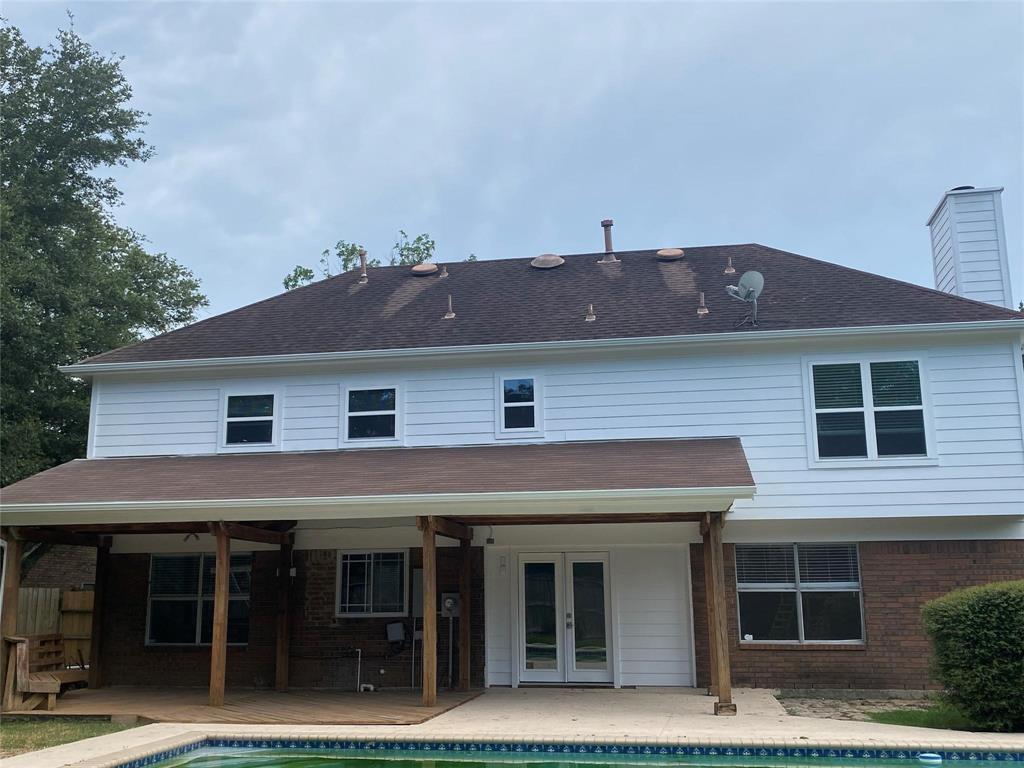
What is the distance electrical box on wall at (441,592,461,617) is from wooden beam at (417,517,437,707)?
246 cm

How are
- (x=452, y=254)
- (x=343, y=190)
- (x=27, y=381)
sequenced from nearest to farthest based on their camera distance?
(x=27, y=381), (x=343, y=190), (x=452, y=254)

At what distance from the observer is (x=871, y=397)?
13.2 metres

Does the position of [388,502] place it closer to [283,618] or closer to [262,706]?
[262,706]

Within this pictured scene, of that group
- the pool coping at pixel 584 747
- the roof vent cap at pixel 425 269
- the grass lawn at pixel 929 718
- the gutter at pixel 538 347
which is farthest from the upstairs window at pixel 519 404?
the grass lawn at pixel 929 718

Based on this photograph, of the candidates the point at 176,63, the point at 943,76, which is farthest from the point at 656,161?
the point at 176,63

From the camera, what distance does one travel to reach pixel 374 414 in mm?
14617

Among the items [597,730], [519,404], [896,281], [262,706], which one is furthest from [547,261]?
[597,730]

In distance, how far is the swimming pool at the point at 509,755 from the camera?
835 centimetres

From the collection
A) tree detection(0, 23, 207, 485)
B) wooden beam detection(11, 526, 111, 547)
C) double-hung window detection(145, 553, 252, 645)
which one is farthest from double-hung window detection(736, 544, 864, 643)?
tree detection(0, 23, 207, 485)

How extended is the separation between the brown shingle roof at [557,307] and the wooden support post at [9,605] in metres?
4.00

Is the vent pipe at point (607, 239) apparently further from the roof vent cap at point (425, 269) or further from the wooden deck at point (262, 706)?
the wooden deck at point (262, 706)

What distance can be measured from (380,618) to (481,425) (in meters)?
3.36

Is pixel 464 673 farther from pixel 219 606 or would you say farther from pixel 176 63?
pixel 176 63

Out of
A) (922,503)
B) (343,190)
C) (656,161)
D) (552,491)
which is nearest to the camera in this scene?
(552,491)
